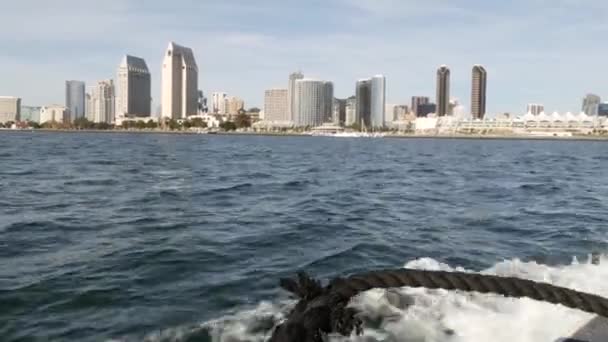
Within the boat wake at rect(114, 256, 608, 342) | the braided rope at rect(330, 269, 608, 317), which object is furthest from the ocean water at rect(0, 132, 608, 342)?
the braided rope at rect(330, 269, 608, 317)

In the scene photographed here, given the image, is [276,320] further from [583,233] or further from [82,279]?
[583,233]

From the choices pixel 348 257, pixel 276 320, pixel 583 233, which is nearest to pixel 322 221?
pixel 348 257

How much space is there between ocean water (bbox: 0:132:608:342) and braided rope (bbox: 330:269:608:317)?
111 inches

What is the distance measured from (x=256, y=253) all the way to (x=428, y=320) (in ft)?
14.0

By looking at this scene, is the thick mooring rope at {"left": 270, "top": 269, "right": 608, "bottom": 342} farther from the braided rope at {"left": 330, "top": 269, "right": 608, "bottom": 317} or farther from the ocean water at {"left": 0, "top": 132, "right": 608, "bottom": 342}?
the ocean water at {"left": 0, "top": 132, "right": 608, "bottom": 342}

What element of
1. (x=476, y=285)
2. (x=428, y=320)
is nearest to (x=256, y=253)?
(x=428, y=320)

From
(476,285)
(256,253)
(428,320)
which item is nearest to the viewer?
(476,285)

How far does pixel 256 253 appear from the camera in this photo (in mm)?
9828

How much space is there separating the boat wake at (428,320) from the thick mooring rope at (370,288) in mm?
3409

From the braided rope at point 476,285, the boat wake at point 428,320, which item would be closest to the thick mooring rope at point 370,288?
the braided rope at point 476,285

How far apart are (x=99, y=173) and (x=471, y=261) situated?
2026cm

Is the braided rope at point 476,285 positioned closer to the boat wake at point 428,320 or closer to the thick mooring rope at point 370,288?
the thick mooring rope at point 370,288

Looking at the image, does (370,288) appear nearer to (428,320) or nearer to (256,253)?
(428,320)

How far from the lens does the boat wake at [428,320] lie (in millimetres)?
5578
